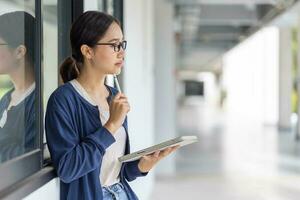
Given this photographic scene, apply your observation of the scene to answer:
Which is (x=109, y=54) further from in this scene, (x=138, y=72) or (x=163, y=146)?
(x=138, y=72)

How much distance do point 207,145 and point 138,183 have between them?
22.9ft

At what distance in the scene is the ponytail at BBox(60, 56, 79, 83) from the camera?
1.72 meters

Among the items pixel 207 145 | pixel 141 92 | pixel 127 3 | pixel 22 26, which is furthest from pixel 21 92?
pixel 207 145

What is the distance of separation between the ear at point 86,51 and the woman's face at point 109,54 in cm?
1

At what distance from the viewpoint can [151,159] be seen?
1783mm

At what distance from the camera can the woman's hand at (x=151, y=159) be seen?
5.72ft

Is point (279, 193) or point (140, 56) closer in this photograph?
point (140, 56)

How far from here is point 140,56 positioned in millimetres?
5227

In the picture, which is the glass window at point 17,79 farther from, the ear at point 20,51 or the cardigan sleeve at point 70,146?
the cardigan sleeve at point 70,146

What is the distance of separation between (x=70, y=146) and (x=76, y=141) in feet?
0.12

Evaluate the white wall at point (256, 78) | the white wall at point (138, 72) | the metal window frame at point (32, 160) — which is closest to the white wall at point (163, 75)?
the white wall at point (138, 72)

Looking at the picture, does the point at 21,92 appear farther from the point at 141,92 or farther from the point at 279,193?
the point at 279,193

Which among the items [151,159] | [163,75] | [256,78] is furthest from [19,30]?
[256,78]

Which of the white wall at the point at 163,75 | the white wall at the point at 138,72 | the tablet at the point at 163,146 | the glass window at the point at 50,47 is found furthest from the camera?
the white wall at the point at 163,75
